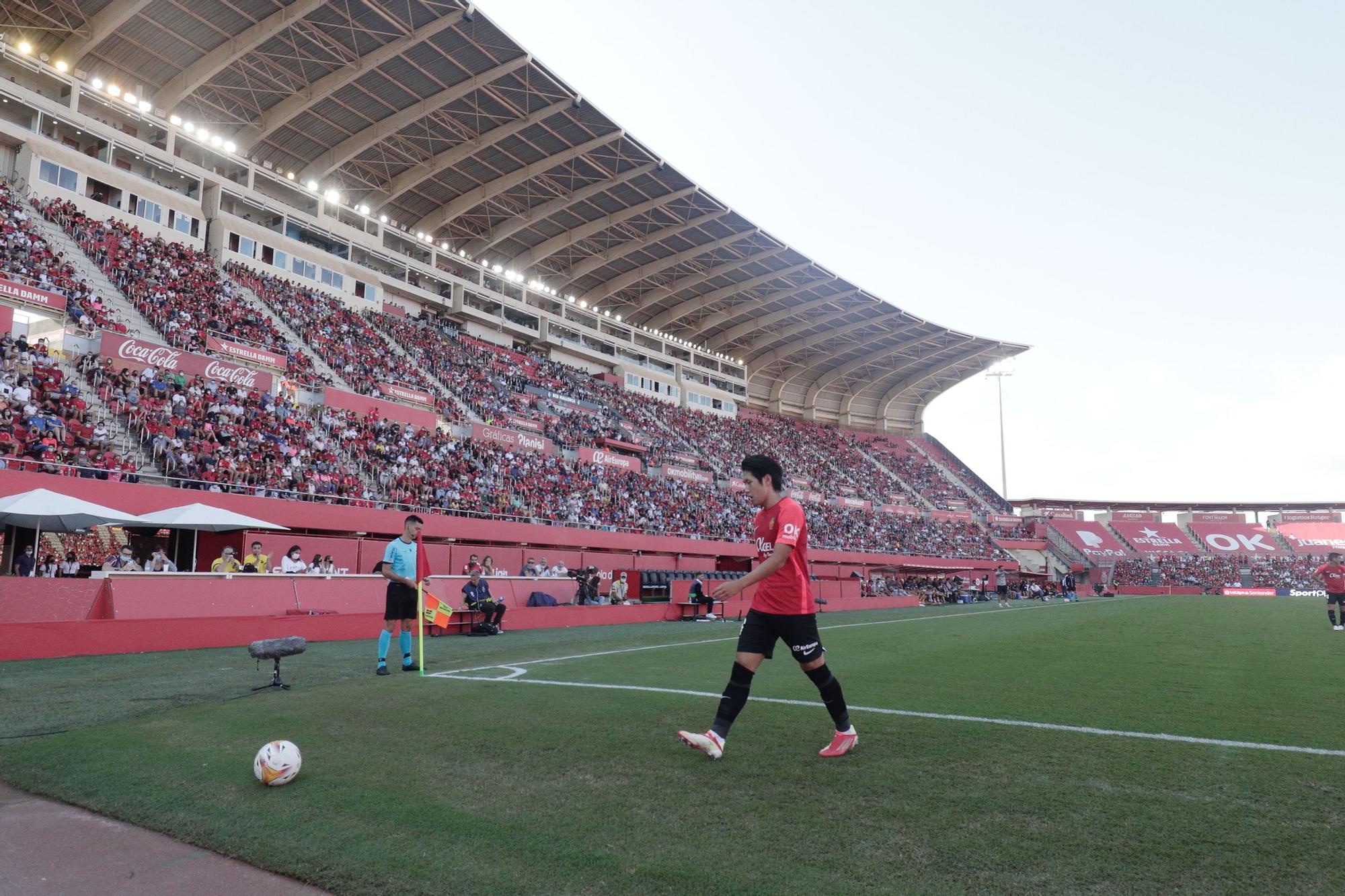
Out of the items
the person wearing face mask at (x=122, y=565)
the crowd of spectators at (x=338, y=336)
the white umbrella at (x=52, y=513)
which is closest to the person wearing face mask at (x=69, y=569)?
the person wearing face mask at (x=122, y=565)

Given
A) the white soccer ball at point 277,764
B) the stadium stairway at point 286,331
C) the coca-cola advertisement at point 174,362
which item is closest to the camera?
the white soccer ball at point 277,764

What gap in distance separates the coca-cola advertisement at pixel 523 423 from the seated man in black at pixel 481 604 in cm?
1997

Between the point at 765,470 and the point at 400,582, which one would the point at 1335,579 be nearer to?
the point at 765,470

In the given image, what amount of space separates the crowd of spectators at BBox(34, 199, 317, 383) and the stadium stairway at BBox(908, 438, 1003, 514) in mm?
58745

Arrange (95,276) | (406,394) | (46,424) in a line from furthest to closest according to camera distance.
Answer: (406,394) < (95,276) < (46,424)

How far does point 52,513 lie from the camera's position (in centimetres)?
1381

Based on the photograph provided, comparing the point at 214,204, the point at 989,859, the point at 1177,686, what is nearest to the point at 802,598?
the point at 989,859

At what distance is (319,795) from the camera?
13.7 ft

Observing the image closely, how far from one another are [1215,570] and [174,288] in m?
79.8

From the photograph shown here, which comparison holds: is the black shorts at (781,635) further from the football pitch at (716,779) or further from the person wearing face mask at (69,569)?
the person wearing face mask at (69,569)

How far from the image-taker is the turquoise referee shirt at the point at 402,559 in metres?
9.47

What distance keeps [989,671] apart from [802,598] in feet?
18.6

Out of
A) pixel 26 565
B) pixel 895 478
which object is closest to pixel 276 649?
pixel 26 565

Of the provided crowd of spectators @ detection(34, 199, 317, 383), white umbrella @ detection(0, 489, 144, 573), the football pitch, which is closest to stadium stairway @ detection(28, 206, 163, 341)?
crowd of spectators @ detection(34, 199, 317, 383)
